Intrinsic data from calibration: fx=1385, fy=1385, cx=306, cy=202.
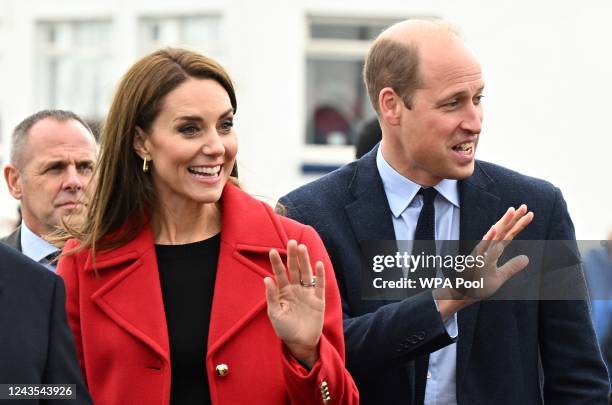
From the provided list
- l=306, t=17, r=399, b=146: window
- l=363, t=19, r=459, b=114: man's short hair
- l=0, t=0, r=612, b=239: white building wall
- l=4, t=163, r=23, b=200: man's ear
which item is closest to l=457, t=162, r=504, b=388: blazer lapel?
l=363, t=19, r=459, b=114: man's short hair

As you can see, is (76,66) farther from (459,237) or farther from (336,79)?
(459,237)

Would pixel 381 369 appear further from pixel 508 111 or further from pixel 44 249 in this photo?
pixel 508 111

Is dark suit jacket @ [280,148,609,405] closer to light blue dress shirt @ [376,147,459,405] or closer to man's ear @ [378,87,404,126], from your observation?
light blue dress shirt @ [376,147,459,405]

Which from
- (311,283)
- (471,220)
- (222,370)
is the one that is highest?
(471,220)

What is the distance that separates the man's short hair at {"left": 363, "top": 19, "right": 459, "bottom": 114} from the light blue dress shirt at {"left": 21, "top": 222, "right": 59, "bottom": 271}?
166cm

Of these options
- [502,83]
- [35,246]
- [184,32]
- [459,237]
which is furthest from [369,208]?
[184,32]

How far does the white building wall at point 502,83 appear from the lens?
15180 millimetres

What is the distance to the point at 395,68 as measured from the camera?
16.1 ft

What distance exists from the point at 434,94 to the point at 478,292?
810 millimetres

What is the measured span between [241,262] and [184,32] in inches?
484

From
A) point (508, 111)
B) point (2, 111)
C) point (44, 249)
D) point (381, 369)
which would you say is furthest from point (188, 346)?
point (2, 111)

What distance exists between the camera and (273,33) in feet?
51.7

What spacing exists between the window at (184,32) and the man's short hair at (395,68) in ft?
36.6

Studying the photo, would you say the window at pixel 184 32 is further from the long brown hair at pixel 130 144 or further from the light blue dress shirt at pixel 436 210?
the long brown hair at pixel 130 144
